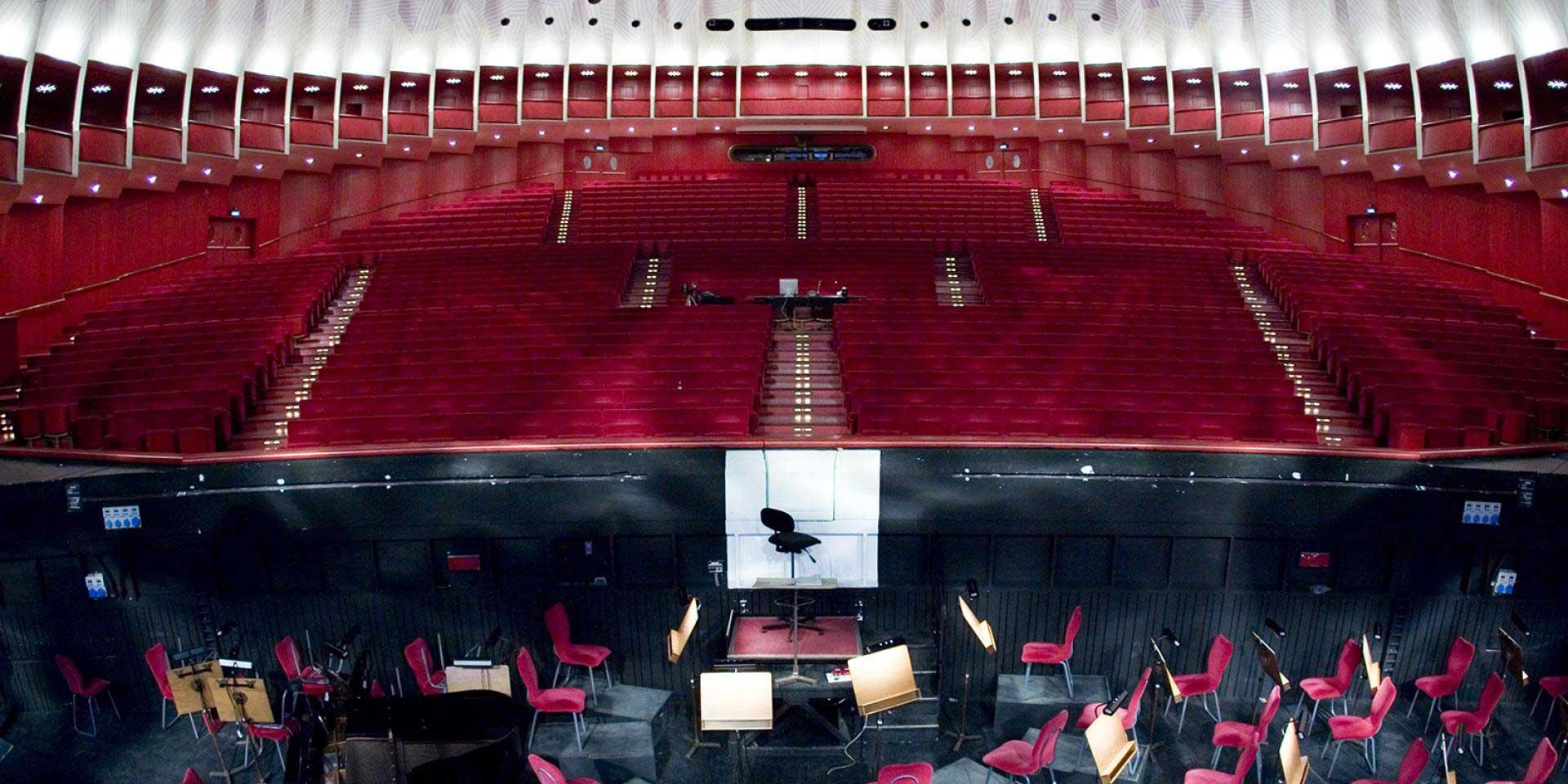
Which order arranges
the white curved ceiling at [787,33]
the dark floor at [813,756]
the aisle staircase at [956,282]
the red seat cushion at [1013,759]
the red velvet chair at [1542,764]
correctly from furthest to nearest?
the white curved ceiling at [787,33], the aisle staircase at [956,282], the dark floor at [813,756], the red seat cushion at [1013,759], the red velvet chair at [1542,764]

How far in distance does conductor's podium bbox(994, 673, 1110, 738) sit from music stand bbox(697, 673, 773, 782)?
1121 millimetres

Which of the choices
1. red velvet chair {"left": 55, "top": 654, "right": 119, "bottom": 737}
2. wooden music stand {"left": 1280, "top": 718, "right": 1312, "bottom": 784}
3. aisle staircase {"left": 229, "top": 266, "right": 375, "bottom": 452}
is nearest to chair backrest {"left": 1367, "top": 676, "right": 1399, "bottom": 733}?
wooden music stand {"left": 1280, "top": 718, "right": 1312, "bottom": 784}

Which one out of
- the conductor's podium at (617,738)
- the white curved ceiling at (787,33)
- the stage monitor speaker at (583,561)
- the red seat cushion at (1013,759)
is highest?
the white curved ceiling at (787,33)

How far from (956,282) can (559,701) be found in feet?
15.3

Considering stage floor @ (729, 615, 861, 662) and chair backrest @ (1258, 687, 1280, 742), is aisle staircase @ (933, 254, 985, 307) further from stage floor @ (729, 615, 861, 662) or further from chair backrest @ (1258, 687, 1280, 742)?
chair backrest @ (1258, 687, 1280, 742)

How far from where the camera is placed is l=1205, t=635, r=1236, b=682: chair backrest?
3.69 metres

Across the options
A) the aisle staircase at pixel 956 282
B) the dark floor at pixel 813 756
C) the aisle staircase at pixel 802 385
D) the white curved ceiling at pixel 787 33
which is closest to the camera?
the dark floor at pixel 813 756

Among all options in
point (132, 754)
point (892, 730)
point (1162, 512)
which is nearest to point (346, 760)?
point (132, 754)

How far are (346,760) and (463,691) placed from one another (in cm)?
43

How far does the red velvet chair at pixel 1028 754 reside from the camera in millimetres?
3031

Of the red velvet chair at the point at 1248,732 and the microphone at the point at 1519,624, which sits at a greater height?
the microphone at the point at 1519,624

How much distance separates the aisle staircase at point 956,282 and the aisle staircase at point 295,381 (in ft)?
13.8

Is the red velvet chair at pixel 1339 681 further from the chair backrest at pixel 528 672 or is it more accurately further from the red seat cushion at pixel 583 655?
the chair backrest at pixel 528 672

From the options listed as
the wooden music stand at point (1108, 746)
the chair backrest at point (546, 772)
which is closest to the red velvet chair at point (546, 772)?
the chair backrest at point (546, 772)
